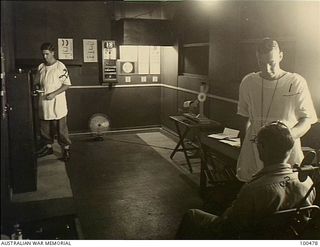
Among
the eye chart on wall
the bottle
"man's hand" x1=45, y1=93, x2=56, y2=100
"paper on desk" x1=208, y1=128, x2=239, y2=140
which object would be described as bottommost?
the bottle

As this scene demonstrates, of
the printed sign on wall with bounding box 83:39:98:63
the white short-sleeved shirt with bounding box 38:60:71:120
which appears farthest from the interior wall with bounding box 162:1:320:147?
the white short-sleeved shirt with bounding box 38:60:71:120

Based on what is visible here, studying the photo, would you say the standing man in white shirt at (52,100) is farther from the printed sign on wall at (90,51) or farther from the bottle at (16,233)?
the bottle at (16,233)

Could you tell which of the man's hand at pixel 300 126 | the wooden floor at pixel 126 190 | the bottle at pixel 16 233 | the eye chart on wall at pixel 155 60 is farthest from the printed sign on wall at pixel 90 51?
the man's hand at pixel 300 126

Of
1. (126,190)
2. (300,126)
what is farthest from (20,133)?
(300,126)

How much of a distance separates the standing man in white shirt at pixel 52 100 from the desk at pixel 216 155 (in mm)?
1191

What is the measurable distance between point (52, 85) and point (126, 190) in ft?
3.35

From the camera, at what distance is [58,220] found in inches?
89.7

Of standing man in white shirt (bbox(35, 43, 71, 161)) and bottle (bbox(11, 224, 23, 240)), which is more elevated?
standing man in white shirt (bbox(35, 43, 71, 161))

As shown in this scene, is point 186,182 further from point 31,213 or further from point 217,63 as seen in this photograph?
point 31,213

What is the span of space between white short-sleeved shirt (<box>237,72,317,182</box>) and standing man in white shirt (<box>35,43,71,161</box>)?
4.69 ft

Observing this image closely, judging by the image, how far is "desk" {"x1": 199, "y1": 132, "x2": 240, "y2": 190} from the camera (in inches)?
94.4

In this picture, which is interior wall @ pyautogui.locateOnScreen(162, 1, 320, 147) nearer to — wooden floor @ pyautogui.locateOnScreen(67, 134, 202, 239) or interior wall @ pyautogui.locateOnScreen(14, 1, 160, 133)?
interior wall @ pyautogui.locateOnScreen(14, 1, 160, 133)

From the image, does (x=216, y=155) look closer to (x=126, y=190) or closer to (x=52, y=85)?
(x=126, y=190)

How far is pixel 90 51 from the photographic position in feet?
12.4
